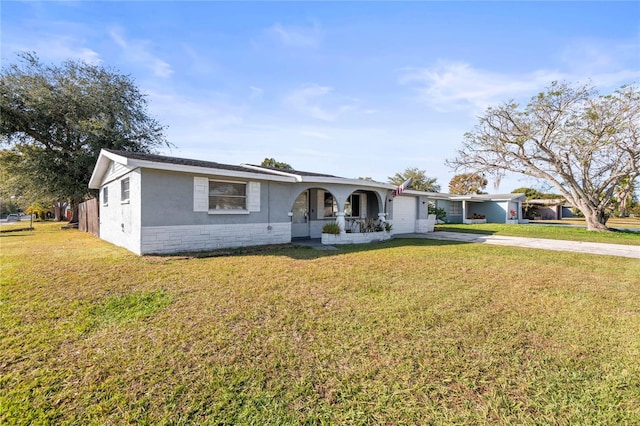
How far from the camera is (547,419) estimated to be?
2.14 meters

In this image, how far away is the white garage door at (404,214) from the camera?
15969mm

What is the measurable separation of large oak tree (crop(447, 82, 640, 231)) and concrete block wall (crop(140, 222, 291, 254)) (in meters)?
17.7

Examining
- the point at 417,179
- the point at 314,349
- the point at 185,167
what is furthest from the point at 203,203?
the point at 417,179

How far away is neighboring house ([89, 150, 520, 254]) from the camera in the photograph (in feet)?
27.2

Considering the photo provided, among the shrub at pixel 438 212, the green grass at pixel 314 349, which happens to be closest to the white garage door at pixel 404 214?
the shrub at pixel 438 212

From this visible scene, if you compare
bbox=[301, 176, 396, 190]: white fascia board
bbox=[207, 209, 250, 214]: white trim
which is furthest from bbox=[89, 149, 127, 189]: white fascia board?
bbox=[301, 176, 396, 190]: white fascia board

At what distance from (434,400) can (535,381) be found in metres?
1.08

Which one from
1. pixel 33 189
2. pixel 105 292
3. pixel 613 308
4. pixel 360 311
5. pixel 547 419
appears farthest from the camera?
pixel 33 189

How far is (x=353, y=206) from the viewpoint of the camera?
15.0 metres

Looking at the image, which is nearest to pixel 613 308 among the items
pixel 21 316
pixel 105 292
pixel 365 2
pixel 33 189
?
pixel 105 292

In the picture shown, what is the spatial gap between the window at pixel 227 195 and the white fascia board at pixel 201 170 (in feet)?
1.73

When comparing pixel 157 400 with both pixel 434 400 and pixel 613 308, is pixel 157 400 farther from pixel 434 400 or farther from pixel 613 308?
pixel 613 308

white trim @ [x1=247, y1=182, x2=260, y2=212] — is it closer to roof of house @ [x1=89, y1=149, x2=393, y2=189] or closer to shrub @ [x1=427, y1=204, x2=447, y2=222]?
roof of house @ [x1=89, y1=149, x2=393, y2=189]

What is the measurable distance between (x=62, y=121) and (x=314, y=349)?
935 inches
